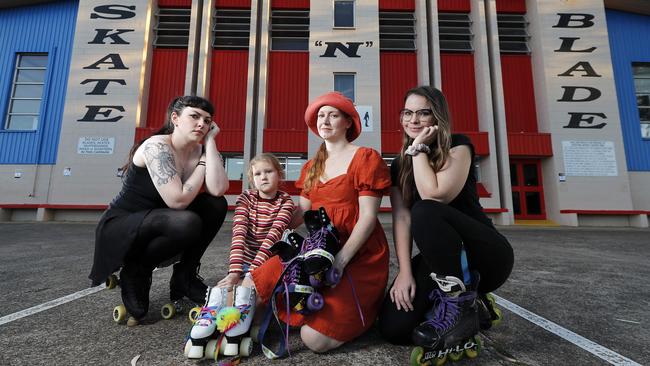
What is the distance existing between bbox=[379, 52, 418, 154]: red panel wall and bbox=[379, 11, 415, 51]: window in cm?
41

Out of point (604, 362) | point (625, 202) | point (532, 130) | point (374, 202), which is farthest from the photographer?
point (532, 130)

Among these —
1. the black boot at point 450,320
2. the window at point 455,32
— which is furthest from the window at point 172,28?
the black boot at point 450,320

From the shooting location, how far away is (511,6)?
13.2m

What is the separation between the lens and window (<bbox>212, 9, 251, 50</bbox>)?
13.2 meters

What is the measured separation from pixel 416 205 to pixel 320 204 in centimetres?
59

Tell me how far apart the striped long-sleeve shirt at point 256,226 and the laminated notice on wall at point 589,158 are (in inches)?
559

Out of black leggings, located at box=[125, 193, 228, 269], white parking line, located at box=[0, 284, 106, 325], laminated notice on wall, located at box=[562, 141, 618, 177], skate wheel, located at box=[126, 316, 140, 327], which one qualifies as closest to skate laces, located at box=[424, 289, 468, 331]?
black leggings, located at box=[125, 193, 228, 269]

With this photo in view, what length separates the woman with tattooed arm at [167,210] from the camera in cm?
181

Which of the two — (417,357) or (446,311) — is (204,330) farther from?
(446,311)

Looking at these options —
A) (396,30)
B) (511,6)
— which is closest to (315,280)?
(396,30)

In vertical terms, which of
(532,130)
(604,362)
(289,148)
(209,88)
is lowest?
(604,362)

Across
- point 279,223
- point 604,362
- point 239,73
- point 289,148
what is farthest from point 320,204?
point 239,73

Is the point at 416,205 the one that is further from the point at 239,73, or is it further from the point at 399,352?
the point at 239,73

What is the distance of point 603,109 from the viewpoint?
11992mm
